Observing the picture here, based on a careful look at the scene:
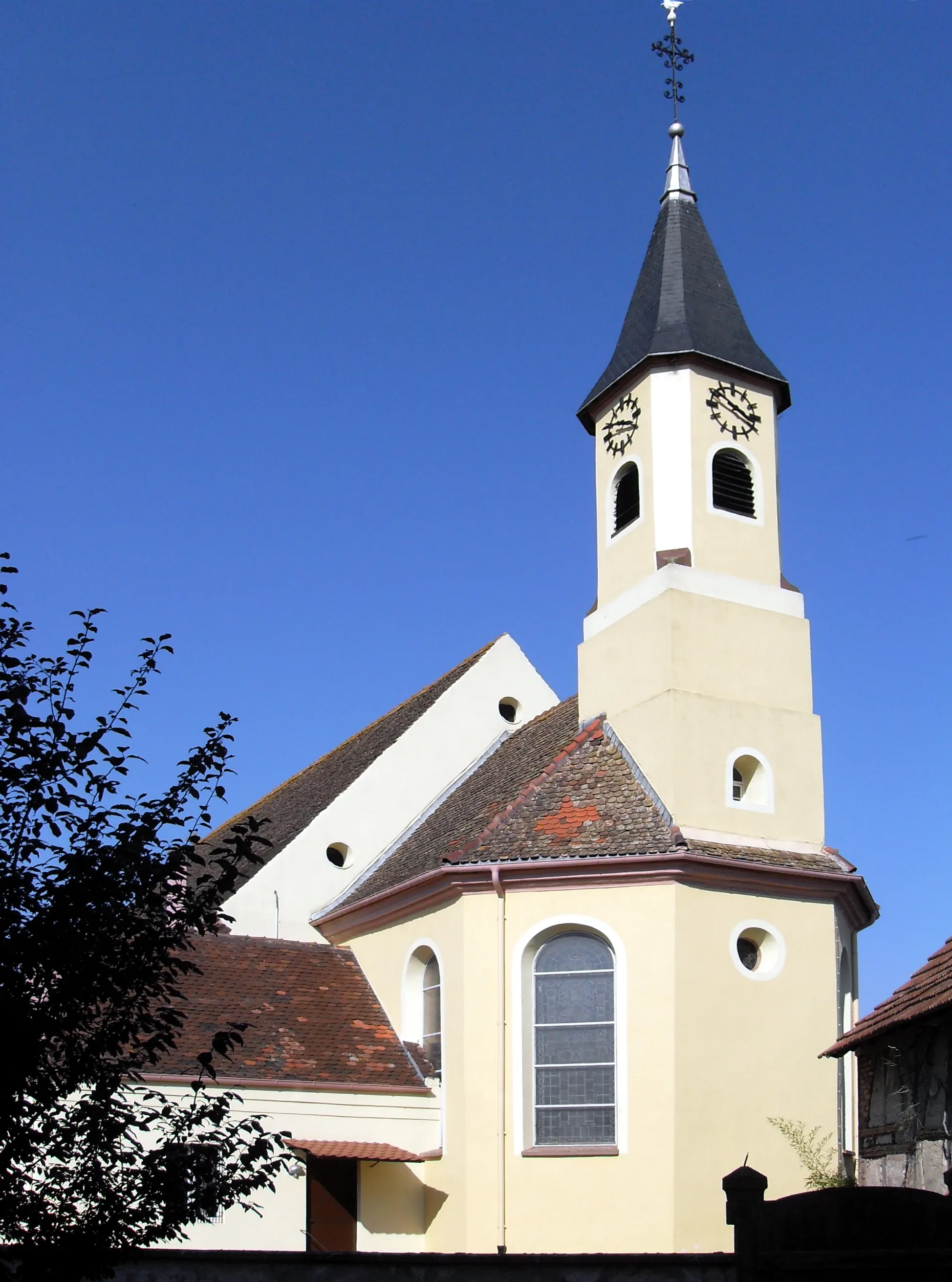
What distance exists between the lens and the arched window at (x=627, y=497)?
21625 mm

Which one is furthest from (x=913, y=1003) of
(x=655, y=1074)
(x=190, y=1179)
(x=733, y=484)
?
(x=733, y=484)

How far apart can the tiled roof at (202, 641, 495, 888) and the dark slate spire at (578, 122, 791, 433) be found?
5973 millimetres

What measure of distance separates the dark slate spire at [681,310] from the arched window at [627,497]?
143 centimetres

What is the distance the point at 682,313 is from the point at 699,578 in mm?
4547

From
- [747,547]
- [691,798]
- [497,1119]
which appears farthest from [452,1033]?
[747,547]

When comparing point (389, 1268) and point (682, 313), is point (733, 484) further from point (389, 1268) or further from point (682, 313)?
point (389, 1268)

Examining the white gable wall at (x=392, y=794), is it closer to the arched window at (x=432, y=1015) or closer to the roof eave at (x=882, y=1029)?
the arched window at (x=432, y=1015)

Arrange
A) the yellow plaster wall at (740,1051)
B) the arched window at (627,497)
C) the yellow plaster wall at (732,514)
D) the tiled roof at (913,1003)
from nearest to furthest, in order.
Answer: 1. the tiled roof at (913,1003)
2. the yellow plaster wall at (740,1051)
3. the yellow plaster wall at (732,514)
4. the arched window at (627,497)

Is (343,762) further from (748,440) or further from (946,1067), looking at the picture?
(946,1067)

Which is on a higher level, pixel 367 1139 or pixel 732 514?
pixel 732 514

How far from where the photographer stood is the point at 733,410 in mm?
21625

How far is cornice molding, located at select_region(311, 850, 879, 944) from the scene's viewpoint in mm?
18031

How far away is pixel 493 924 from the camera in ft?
61.5

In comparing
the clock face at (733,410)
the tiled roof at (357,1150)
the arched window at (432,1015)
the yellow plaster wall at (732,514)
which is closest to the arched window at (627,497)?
the yellow plaster wall at (732,514)
